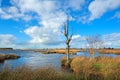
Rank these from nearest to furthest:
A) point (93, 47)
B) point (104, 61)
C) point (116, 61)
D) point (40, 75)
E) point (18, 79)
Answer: point (18, 79) → point (40, 75) → point (116, 61) → point (104, 61) → point (93, 47)

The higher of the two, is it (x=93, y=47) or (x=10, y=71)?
(x=93, y=47)

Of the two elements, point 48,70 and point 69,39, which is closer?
point 48,70

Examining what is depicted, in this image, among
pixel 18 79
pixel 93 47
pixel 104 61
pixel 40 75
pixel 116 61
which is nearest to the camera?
pixel 18 79

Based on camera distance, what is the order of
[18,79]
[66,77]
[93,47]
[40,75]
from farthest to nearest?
[93,47] → [66,77] → [40,75] → [18,79]

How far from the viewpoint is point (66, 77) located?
925cm

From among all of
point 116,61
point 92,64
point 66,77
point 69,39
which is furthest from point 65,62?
point 66,77

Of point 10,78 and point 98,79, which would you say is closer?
point 10,78

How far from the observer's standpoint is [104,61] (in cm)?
1866

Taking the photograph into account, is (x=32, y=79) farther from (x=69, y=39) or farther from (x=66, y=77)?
(x=69, y=39)

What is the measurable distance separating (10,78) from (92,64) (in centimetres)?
1253

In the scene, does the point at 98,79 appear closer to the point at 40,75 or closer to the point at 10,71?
the point at 40,75

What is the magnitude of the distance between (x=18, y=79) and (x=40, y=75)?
1.16m

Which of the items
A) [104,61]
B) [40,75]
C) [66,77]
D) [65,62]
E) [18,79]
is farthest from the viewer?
[65,62]

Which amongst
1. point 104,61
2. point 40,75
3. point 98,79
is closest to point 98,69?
point 104,61
